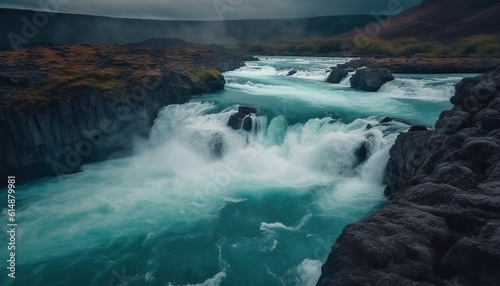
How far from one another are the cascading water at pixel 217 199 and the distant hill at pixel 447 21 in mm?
88913

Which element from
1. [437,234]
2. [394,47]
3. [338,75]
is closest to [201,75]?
[338,75]

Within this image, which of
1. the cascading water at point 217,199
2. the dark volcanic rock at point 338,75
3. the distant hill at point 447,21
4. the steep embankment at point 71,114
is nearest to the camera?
the cascading water at point 217,199

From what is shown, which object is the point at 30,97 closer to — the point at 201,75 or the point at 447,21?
the point at 201,75

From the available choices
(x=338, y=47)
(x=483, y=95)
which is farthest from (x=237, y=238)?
(x=338, y=47)

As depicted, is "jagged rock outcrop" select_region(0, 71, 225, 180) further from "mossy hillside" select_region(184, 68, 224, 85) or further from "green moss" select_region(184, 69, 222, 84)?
"green moss" select_region(184, 69, 222, 84)

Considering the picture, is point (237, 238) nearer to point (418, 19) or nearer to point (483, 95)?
point (483, 95)

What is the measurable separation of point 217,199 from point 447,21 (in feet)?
455

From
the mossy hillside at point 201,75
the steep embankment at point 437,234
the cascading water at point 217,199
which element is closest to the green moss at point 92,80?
the cascading water at point 217,199

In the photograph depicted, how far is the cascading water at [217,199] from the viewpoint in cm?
1816

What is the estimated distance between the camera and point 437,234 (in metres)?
9.49

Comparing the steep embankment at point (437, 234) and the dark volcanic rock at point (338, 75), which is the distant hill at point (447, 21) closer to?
the dark volcanic rock at point (338, 75)

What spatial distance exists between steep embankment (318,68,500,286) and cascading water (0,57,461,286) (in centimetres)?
819

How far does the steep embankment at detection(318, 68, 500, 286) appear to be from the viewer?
8202mm

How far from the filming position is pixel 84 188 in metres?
28.1
